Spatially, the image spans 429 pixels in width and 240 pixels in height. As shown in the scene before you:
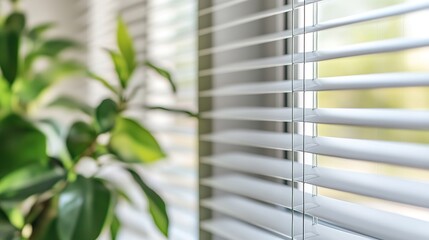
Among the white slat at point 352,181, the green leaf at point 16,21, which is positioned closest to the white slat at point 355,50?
the white slat at point 352,181

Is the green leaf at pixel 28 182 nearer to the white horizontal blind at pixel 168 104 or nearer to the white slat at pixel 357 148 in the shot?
the white horizontal blind at pixel 168 104

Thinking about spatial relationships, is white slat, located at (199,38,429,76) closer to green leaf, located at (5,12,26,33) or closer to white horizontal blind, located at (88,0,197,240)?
white horizontal blind, located at (88,0,197,240)

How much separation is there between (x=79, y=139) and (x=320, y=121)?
0.45 meters

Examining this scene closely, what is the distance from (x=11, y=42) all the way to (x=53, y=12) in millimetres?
1051

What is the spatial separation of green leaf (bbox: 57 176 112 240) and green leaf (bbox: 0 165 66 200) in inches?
2.0

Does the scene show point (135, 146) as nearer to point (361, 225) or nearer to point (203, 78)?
point (203, 78)

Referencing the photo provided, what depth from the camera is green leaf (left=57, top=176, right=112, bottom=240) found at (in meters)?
0.72

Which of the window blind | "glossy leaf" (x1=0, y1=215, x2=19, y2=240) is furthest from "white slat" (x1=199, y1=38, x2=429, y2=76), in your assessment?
"glossy leaf" (x1=0, y1=215, x2=19, y2=240)

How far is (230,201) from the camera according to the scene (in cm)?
88

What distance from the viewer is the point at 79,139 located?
86 cm

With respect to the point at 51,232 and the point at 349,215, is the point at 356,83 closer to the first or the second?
the point at 349,215

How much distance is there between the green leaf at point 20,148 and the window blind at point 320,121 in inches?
11.4

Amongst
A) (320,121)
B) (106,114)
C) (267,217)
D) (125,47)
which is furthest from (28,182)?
(320,121)

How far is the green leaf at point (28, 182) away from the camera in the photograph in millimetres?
808
